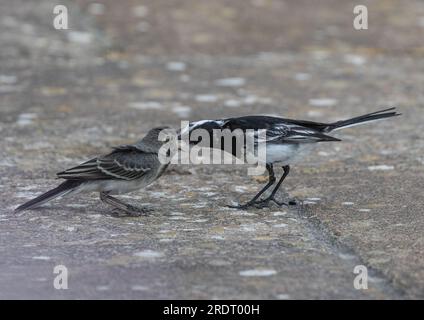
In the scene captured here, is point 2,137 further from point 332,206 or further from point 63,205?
point 332,206

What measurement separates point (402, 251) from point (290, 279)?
742mm

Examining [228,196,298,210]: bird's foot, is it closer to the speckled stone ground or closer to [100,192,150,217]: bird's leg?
the speckled stone ground

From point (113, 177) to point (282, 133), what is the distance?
1.10 metres

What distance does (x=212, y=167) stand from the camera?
22.9 feet

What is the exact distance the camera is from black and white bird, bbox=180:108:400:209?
5910mm

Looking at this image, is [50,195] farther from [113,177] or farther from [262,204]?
[262,204]

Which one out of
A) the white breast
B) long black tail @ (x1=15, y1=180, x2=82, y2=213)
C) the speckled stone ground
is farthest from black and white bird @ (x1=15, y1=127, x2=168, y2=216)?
the white breast

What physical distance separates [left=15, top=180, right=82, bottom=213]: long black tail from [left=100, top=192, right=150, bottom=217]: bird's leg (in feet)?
0.65

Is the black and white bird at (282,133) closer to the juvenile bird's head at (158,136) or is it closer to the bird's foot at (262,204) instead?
the bird's foot at (262,204)

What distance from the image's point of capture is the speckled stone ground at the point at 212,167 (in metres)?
4.62

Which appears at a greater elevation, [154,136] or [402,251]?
[154,136]

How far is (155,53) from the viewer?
33.9ft
